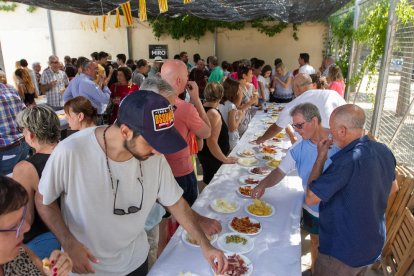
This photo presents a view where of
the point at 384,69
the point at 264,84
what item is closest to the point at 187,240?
the point at 384,69

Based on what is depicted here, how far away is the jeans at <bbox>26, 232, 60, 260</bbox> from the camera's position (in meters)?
1.75

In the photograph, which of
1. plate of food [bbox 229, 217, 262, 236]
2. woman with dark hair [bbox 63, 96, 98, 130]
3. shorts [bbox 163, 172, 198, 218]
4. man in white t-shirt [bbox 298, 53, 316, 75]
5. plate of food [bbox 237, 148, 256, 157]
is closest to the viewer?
plate of food [bbox 229, 217, 262, 236]

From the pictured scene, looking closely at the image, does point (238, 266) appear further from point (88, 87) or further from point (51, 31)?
point (51, 31)

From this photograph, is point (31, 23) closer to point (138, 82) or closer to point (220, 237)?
point (138, 82)

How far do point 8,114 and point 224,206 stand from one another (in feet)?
8.46

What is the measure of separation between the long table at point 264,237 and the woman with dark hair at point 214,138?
229 millimetres

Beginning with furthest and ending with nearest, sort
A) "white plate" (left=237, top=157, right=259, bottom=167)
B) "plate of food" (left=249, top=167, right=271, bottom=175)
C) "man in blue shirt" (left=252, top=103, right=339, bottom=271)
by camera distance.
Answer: "white plate" (left=237, top=157, right=259, bottom=167) < "plate of food" (left=249, top=167, right=271, bottom=175) < "man in blue shirt" (left=252, top=103, right=339, bottom=271)

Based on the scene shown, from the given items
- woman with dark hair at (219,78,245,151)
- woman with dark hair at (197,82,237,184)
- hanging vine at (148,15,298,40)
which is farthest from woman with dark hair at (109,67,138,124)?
hanging vine at (148,15,298,40)

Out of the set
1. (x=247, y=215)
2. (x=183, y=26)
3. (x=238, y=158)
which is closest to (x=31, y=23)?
(x=183, y=26)

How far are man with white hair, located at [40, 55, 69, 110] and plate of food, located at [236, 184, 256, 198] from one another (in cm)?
490

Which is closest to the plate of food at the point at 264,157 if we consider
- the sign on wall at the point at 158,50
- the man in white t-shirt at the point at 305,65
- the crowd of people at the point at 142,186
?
the crowd of people at the point at 142,186

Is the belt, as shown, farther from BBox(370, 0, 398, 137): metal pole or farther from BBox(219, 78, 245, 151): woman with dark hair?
BBox(370, 0, 398, 137): metal pole

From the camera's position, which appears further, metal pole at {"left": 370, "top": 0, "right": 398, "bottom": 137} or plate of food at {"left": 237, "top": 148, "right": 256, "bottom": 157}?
metal pole at {"left": 370, "top": 0, "right": 398, "bottom": 137}

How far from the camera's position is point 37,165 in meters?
1.72
